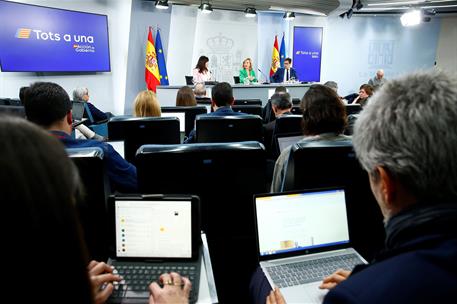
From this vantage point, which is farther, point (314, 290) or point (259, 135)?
point (259, 135)

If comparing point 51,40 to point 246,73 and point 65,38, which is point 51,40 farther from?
point 246,73

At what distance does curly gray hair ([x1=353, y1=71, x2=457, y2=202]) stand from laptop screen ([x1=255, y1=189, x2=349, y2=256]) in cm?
57

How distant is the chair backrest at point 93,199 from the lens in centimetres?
139

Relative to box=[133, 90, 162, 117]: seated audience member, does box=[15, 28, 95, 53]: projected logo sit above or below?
above

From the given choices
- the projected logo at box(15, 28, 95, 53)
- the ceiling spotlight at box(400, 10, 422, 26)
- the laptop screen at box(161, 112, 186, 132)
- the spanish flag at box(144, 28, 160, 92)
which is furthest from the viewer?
the ceiling spotlight at box(400, 10, 422, 26)

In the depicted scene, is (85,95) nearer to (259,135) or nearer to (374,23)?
(259,135)

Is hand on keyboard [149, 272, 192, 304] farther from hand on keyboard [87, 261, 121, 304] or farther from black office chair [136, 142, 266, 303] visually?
black office chair [136, 142, 266, 303]

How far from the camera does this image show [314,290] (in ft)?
3.93

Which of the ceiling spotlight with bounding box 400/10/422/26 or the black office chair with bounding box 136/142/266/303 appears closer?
the black office chair with bounding box 136/142/266/303

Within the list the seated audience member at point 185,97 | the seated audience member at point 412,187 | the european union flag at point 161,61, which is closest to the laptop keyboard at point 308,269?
the seated audience member at point 412,187

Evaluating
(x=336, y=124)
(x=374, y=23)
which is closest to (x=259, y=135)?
(x=336, y=124)

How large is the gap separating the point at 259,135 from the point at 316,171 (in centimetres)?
146

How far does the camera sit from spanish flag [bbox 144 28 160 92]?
7270 millimetres

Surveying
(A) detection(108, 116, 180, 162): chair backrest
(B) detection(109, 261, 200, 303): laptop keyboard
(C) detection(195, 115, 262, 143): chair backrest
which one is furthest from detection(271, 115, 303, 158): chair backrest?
(B) detection(109, 261, 200, 303): laptop keyboard
